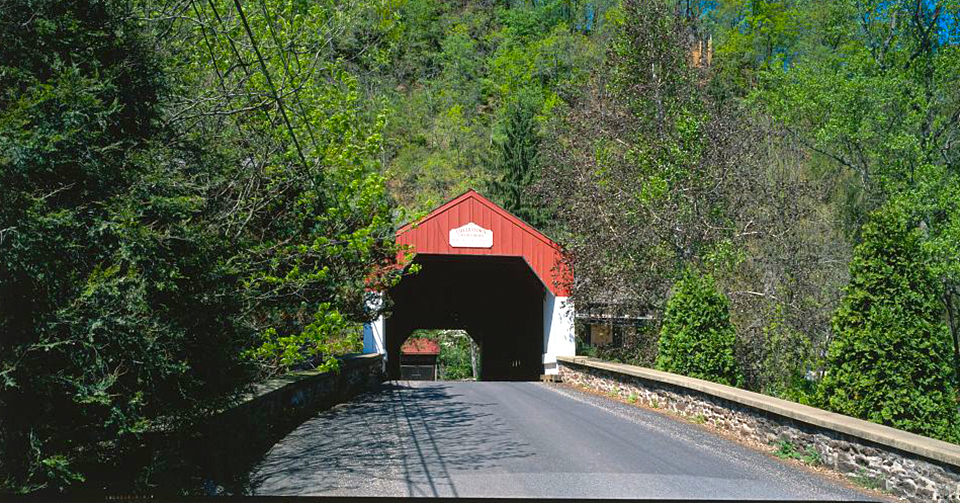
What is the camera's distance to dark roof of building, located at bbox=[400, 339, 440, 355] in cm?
5553

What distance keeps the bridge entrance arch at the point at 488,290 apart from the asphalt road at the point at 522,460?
11.8 ft

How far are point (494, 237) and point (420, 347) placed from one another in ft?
112

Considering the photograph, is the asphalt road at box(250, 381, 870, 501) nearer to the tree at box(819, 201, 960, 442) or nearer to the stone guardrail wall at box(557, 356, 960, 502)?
the stone guardrail wall at box(557, 356, 960, 502)

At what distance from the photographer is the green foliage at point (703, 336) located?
1440 cm

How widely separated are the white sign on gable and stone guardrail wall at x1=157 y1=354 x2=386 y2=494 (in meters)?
8.66

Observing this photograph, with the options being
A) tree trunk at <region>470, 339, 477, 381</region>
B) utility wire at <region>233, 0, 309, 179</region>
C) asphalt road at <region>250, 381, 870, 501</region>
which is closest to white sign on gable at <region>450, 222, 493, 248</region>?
asphalt road at <region>250, 381, 870, 501</region>

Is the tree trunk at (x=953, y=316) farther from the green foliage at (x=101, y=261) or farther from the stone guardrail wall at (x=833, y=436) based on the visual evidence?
the green foliage at (x=101, y=261)

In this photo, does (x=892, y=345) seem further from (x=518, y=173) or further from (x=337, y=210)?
(x=518, y=173)

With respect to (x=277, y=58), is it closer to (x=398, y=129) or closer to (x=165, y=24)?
(x=165, y=24)

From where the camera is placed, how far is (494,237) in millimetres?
22750

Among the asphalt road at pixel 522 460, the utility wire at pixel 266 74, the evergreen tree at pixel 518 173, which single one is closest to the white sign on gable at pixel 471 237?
the asphalt road at pixel 522 460

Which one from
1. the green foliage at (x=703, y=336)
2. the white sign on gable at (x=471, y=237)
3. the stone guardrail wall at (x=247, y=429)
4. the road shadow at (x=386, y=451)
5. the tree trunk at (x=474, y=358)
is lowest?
the tree trunk at (x=474, y=358)

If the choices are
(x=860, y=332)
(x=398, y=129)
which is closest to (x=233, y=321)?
(x=860, y=332)

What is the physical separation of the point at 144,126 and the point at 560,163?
14.6 metres
